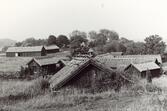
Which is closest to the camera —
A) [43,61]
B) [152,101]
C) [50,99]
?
[152,101]

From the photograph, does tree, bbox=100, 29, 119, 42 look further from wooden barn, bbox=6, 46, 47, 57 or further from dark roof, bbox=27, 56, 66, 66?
dark roof, bbox=27, 56, 66, 66

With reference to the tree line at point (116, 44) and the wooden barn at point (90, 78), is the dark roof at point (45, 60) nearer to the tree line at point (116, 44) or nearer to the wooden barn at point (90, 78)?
the tree line at point (116, 44)

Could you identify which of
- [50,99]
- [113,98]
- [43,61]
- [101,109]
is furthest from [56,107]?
[43,61]

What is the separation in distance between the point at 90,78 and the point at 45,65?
97.4ft

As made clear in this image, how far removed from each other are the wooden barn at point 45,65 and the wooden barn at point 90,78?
26996mm

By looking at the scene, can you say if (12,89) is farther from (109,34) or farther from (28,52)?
(109,34)

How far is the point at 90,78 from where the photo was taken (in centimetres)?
1354

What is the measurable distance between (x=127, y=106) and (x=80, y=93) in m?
3.76

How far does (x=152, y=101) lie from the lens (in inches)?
404

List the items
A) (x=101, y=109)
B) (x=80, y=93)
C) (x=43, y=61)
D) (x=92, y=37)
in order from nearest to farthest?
1. (x=101, y=109)
2. (x=80, y=93)
3. (x=43, y=61)
4. (x=92, y=37)

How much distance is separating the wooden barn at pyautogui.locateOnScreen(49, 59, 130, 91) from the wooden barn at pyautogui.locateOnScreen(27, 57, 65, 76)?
27.0 m

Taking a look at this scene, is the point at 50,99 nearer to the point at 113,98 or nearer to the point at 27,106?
the point at 27,106

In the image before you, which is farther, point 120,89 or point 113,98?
point 120,89

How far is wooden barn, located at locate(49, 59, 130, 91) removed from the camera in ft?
43.5
